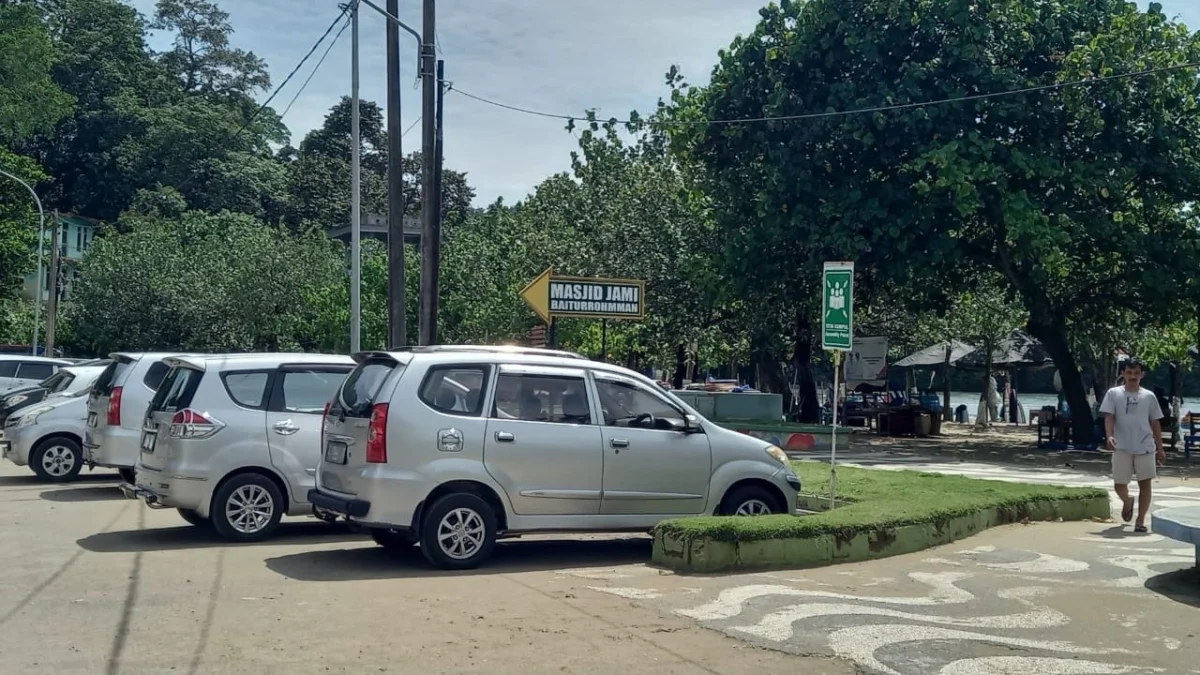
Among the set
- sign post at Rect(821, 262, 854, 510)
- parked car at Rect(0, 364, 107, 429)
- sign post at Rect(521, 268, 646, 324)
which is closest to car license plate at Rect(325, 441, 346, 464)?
sign post at Rect(821, 262, 854, 510)

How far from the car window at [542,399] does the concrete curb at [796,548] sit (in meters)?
1.26

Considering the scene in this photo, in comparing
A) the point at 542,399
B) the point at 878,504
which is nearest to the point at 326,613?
the point at 542,399

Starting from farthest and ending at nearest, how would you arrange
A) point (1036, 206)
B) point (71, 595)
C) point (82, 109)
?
point (82, 109) < point (1036, 206) < point (71, 595)

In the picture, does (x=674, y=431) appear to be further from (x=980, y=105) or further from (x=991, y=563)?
(x=980, y=105)

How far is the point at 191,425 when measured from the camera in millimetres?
11273

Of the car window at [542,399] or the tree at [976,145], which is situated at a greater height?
the tree at [976,145]

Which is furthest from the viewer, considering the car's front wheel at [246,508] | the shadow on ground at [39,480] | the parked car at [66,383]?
the parked car at [66,383]

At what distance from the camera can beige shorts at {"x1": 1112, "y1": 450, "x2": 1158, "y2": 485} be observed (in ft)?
39.3

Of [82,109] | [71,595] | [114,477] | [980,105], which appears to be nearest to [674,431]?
[71,595]

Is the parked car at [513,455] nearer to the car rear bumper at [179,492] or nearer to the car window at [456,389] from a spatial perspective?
the car window at [456,389]

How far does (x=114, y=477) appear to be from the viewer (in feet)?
59.8

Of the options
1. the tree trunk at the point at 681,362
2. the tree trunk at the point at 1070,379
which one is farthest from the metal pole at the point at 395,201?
the tree trunk at the point at 681,362

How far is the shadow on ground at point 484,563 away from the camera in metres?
9.91

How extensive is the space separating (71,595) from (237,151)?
6899cm
